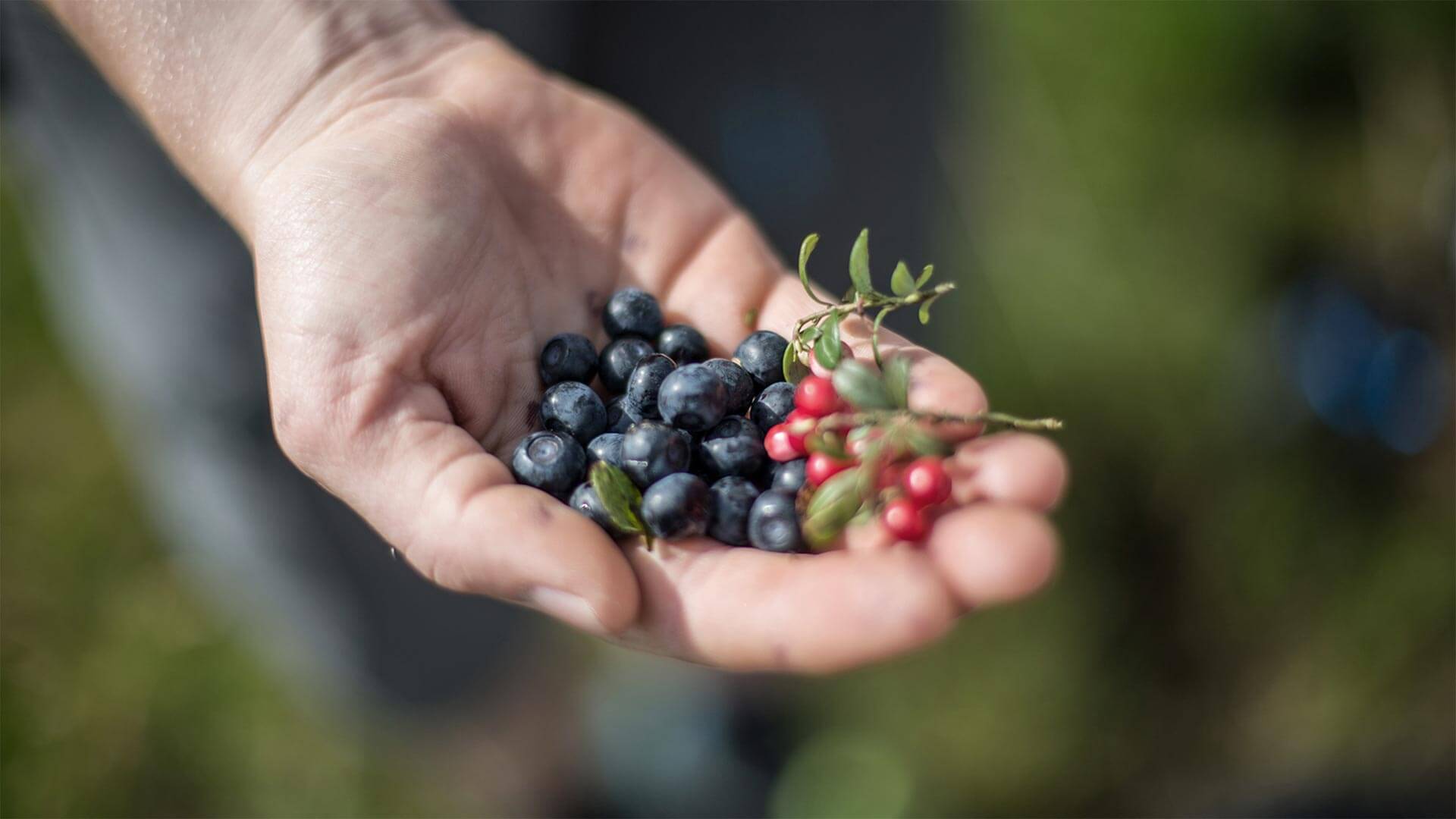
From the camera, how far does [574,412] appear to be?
210 centimetres

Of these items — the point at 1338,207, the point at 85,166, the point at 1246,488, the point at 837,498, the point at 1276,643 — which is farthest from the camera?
the point at 1338,207

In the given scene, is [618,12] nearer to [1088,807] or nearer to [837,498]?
[837,498]

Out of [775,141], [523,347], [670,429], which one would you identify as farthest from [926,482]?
[775,141]

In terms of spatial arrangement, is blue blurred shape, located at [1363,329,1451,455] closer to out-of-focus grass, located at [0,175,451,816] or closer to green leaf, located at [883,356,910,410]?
green leaf, located at [883,356,910,410]

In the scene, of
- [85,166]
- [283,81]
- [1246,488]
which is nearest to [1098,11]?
[1246,488]

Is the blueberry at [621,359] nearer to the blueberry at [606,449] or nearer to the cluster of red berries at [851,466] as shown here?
the blueberry at [606,449]

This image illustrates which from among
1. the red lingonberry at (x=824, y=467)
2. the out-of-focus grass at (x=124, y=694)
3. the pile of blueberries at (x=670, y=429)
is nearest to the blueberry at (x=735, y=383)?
the pile of blueberries at (x=670, y=429)

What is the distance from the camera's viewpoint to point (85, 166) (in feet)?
9.32

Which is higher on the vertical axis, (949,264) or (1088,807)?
(949,264)

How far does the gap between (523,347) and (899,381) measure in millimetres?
902

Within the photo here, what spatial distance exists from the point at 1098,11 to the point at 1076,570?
280cm

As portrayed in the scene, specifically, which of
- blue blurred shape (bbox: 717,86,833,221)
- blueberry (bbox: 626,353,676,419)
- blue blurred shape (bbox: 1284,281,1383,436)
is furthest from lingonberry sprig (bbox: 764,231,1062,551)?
blue blurred shape (bbox: 1284,281,1383,436)

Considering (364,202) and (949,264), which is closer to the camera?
(364,202)

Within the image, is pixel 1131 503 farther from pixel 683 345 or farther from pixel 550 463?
pixel 550 463
